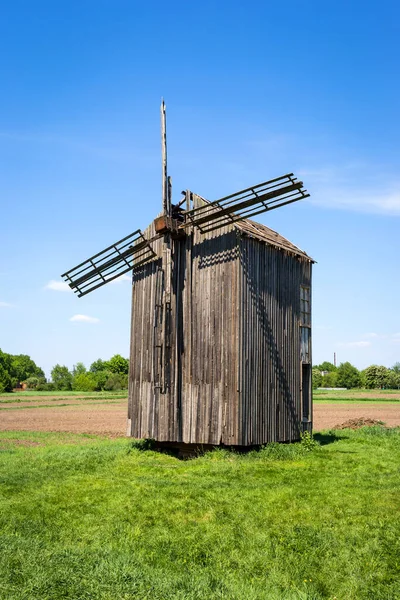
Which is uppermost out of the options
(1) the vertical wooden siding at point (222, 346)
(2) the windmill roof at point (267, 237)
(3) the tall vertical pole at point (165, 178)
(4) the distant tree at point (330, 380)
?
(3) the tall vertical pole at point (165, 178)

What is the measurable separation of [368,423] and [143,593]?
2305cm

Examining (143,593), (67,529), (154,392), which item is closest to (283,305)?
(154,392)

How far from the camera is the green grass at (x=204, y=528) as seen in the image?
695 cm

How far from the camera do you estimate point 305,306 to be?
779 inches

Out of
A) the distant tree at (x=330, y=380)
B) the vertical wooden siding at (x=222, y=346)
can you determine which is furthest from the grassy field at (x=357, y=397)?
the distant tree at (x=330, y=380)

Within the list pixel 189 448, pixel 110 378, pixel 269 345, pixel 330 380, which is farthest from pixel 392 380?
pixel 189 448

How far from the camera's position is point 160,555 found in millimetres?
8039

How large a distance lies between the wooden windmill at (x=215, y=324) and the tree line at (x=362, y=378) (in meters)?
103

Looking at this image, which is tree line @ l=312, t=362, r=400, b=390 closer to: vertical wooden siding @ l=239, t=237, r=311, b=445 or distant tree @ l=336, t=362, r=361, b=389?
distant tree @ l=336, t=362, r=361, b=389

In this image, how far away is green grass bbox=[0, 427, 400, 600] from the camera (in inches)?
273

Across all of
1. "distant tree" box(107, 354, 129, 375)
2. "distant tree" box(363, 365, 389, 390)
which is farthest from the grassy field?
"distant tree" box(107, 354, 129, 375)

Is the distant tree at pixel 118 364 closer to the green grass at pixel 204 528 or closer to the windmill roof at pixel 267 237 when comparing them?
the windmill roof at pixel 267 237

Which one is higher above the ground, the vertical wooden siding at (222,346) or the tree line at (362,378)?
the vertical wooden siding at (222,346)

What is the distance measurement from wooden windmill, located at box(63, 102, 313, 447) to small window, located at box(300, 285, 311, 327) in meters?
0.04
